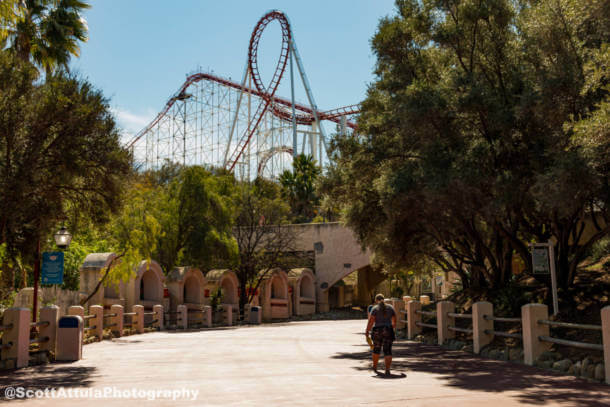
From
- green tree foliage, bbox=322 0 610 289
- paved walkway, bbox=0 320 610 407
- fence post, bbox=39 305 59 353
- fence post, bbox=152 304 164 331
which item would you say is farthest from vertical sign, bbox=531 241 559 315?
fence post, bbox=152 304 164 331

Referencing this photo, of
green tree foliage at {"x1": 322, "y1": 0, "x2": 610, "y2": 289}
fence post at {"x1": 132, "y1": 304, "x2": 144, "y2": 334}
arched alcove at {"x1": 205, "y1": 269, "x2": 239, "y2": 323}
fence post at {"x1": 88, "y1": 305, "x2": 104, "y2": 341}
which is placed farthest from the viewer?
arched alcove at {"x1": 205, "y1": 269, "x2": 239, "y2": 323}

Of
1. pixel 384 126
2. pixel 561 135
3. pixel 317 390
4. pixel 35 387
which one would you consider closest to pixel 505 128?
pixel 561 135

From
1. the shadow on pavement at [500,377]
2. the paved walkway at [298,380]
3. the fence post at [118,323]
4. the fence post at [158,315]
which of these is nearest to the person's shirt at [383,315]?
the paved walkway at [298,380]

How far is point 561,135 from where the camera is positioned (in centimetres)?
1248

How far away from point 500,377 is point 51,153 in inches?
397

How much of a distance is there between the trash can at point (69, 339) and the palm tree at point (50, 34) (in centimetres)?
700

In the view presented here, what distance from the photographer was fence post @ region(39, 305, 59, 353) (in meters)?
12.8

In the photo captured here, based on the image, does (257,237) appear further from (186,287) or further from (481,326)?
(481,326)

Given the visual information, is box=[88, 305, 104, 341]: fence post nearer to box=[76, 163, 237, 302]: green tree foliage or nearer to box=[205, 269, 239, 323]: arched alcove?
box=[76, 163, 237, 302]: green tree foliage

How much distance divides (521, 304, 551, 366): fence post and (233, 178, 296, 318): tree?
23987 millimetres

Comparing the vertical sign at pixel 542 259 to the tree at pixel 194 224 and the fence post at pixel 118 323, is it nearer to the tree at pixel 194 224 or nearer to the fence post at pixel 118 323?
the fence post at pixel 118 323

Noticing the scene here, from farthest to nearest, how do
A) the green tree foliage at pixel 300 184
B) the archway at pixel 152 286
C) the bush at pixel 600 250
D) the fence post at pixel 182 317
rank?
the green tree foliage at pixel 300 184, the fence post at pixel 182 317, the archway at pixel 152 286, the bush at pixel 600 250

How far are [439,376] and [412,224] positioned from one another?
8.71 metres

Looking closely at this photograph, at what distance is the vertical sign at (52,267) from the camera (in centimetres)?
1450
